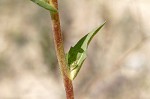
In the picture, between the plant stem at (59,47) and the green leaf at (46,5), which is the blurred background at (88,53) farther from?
the green leaf at (46,5)

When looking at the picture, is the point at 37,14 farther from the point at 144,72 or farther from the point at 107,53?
the point at 144,72

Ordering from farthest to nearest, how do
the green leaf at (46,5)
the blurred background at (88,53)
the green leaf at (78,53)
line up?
1. the blurred background at (88,53)
2. the green leaf at (78,53)
3. the green leaf at (46,5)

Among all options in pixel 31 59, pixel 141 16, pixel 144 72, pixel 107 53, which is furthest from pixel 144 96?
pixel 31 59

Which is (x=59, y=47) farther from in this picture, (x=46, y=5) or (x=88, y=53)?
(x=88, y=53)

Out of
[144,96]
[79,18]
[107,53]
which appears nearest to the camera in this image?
[144,96]

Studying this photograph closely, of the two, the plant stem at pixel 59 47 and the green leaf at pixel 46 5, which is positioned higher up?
the green leaf at pixel 46 5

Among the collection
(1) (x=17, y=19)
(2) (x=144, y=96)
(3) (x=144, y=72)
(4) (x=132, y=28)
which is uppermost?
(1) (x=17, y=19)

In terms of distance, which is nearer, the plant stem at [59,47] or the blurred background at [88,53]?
the plant stem at [59,47]

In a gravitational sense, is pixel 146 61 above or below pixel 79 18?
below

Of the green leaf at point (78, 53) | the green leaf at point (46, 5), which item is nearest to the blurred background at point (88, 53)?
the green leaf at point (78, 53)
